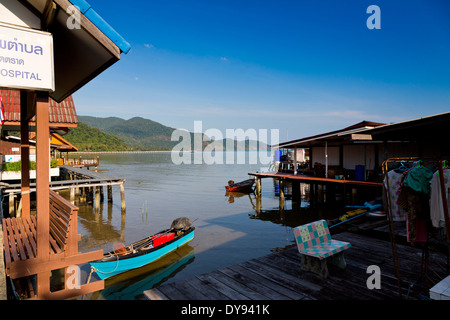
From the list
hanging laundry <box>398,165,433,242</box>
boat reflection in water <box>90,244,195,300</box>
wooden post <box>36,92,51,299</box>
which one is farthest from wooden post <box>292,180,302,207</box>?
wooden post <box>36,92,51,299</box>

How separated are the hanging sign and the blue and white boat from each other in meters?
6.30

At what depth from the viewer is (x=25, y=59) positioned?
471 centimetres

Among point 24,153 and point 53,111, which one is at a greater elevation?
point 53,111

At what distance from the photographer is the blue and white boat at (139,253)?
9258 millimetres

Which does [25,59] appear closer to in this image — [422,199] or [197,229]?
[422,199]

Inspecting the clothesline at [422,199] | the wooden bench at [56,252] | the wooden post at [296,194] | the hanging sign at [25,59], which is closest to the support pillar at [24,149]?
the wooden bench at [56,252]

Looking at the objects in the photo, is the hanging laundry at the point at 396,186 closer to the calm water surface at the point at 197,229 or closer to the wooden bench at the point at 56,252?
the wooden bench at the point at 56,252

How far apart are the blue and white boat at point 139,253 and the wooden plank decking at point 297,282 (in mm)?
4745

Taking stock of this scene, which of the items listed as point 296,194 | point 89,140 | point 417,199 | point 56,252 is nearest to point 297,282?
point 417,199

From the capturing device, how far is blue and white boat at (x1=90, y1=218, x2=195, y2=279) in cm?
926

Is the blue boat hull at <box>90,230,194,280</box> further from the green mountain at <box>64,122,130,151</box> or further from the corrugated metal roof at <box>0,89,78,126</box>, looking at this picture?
the green mountain at <box>64,122,130,151</box>

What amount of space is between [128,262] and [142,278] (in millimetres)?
830

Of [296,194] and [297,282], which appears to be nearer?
[297,282]
